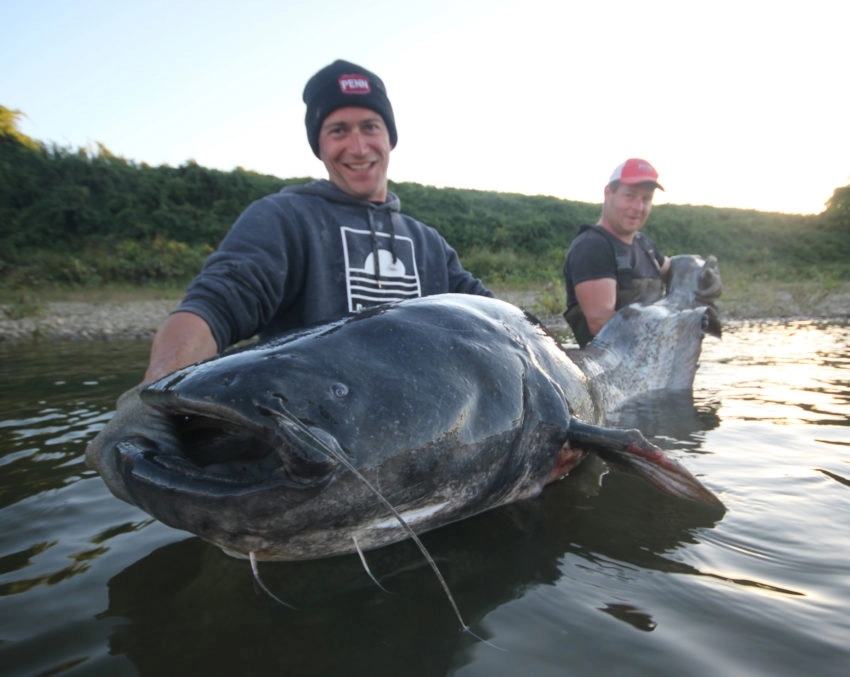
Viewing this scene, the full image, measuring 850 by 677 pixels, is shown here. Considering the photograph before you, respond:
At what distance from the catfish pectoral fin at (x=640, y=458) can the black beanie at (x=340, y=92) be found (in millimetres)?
2165

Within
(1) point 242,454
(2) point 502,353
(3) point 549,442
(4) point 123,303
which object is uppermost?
(2) point 502,353

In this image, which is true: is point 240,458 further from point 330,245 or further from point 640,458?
point 330,245

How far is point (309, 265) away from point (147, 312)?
11.1 metres

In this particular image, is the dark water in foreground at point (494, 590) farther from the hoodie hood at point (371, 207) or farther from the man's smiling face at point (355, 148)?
the man's smiling face at point (355, 148)

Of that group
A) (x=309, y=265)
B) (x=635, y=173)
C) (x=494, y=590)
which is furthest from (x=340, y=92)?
(x=635, y=173)

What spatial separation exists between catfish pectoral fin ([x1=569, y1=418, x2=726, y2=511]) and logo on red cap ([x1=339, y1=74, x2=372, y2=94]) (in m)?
2.18

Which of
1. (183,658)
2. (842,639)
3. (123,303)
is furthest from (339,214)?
(123,303)

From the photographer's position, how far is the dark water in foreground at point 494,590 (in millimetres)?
1178

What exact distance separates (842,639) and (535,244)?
26405 mm

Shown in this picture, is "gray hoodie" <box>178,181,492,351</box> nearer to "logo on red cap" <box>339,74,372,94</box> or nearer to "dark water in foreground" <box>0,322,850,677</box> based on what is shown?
"logo on red cap" <box>339,74,372,94</box>

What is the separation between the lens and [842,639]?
1229 mm

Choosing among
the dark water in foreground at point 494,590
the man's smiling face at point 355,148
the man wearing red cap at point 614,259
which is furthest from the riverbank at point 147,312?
the dark water in foreground at point 494,590

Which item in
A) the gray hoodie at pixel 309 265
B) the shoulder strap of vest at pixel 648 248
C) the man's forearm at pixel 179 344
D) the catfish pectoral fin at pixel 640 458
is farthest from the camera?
the shoulder strap of vest at pixel 648 248

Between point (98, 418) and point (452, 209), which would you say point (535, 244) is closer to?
point (452, 209)
